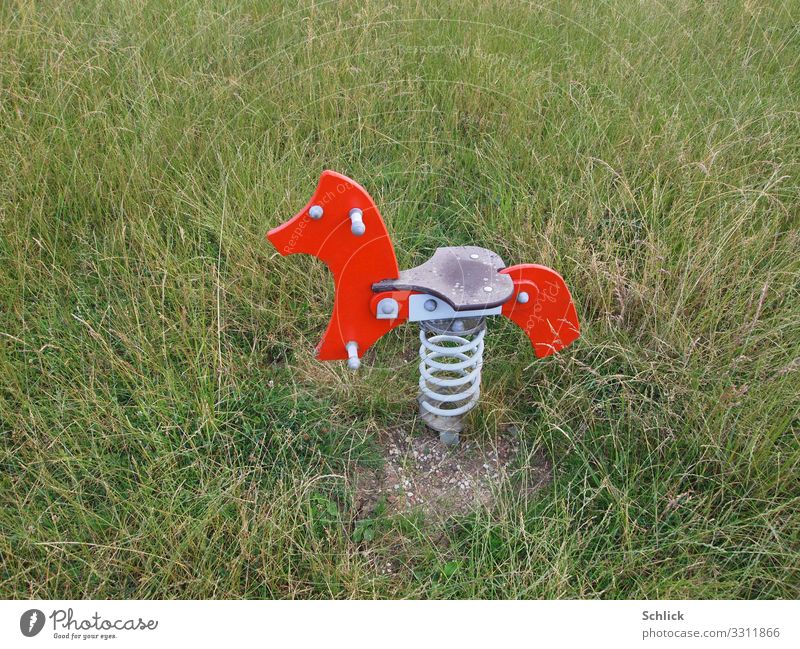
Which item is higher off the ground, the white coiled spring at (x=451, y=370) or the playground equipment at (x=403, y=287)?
the playground equipment at (x=403, y=287)

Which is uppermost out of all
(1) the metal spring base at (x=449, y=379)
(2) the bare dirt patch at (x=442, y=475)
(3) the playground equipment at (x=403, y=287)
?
(3) the playground equipment at (x=403, y=287)

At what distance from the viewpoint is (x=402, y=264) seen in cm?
252

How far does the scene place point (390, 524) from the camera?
5.97 feet

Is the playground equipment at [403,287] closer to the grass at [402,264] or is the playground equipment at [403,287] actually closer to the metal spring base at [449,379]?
the metal spring base at [449,379]

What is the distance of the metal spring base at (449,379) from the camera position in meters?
1.81

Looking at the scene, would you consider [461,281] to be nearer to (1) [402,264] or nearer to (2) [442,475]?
(2) [442,475]

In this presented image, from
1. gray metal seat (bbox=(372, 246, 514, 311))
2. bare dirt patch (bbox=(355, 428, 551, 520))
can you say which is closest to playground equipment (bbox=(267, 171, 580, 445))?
gray metal seat (bbox=(372, 246, 514, 311))

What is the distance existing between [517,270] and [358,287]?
0.41 meters

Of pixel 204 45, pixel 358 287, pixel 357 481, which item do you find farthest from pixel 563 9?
pixel 357 481

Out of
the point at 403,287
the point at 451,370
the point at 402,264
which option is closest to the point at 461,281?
the point at 403,287

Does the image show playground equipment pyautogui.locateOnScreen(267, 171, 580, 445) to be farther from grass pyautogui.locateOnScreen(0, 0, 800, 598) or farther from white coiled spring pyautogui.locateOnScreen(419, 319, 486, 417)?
grass pyautogui.locateOnScreen(0, 0, 800, 598)

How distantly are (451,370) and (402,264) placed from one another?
764mm

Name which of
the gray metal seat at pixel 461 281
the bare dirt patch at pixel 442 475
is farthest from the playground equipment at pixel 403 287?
the bare dirt patch at pixel 442 475

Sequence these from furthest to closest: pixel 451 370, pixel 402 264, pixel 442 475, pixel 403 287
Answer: pixel 402 264
pixel 442 475
pixel 451 370
pixel 403 287
